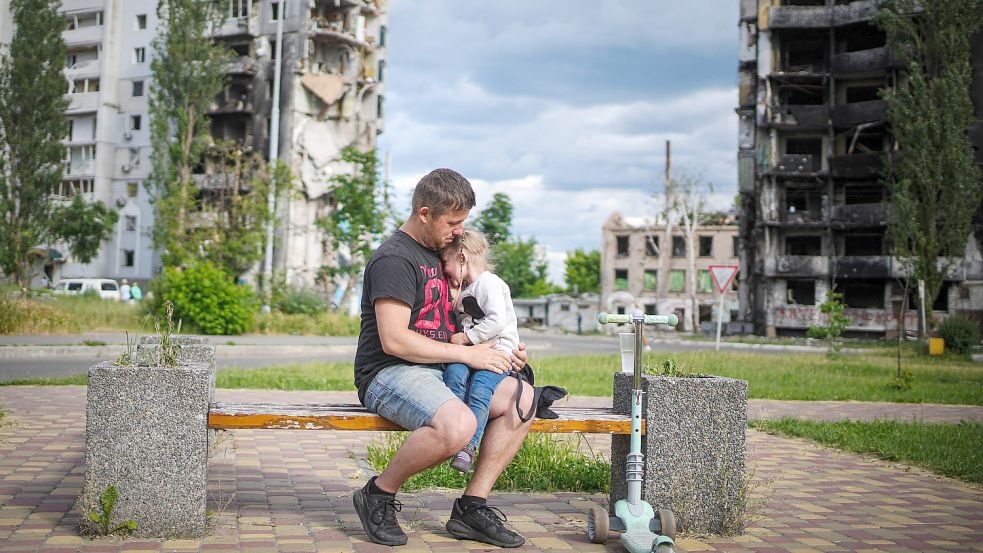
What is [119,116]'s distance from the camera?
219 ft

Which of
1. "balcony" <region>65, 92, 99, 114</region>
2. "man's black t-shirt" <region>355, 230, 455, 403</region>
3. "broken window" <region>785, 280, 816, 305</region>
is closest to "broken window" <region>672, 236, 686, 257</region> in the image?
"broken window" <region>785, 280, 816, 305</region>

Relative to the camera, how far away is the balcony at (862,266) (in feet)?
165

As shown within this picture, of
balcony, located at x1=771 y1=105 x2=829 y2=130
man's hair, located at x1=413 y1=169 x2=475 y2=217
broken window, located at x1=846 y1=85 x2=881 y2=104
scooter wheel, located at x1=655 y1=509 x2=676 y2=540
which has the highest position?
broken window, located at x1=846 y1=85 x2=881 y2=104

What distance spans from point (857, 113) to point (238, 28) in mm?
34222

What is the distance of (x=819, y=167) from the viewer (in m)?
53.2

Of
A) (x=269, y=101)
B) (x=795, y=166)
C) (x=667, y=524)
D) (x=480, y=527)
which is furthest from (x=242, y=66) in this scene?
(x=667, y=524)

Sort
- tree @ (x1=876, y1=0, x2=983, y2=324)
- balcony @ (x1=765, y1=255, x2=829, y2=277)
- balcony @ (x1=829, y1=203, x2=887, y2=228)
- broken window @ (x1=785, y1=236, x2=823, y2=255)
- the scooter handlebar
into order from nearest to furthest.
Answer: the scooter handlebar, tree @ (x1=876, y1=0, x2=983, y2=324), balcony @ (x1=829, y1=203, x2=887, y2=228), balcony @ (x1=765, y1=255, x2=829, y2=277), broken window @ (x1=785, y1=236, x2=823, y2=255)

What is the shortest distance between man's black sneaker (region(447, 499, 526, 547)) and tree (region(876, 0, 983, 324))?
35852 mm

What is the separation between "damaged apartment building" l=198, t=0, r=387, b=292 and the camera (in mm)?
55312

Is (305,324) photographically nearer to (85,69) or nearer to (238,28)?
(238,28)

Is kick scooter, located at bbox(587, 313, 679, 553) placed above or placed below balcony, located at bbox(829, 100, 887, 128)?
below

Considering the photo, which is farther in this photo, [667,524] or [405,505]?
[405,505]

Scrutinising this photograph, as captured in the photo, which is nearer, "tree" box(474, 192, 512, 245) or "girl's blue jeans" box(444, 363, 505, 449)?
"girl's blue jeans" box(444, 363, 505, 449)

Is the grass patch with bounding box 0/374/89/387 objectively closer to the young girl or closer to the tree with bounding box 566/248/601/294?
the young girl
